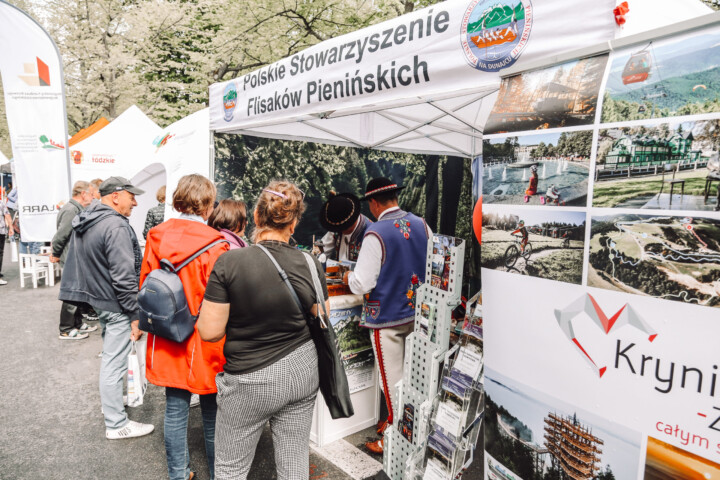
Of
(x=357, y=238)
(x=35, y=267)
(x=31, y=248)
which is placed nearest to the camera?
(x=357, y=238)

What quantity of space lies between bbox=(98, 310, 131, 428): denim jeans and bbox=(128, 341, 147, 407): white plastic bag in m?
0.13

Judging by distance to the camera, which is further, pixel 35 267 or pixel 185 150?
pixel 35 267

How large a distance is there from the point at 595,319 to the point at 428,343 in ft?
3.02

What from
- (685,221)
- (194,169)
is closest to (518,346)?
(685,221)

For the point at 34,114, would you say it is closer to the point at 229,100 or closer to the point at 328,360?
the point at 229,100

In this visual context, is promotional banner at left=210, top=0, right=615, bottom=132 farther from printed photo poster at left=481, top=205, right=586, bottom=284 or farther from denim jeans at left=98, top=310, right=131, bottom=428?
denim jeans at left=98, top=310, right=131, bottom=428

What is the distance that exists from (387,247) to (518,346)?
1249 millimetres

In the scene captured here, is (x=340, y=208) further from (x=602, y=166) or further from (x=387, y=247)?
(x=602, y=166)

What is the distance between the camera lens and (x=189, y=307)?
2.26 meters

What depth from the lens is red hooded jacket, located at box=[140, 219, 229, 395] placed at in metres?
2.24

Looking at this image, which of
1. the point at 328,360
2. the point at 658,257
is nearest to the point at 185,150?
the point at 328,360

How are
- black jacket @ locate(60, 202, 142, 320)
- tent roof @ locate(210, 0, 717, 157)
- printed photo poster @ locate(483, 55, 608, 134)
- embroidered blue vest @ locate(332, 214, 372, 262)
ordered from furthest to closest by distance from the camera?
embroidered blue vest @ locate(332, 214, 372, 262)
black jacket @ locate(60, 202, 142, 320)
tent roof @ locate(210, 0, 717, 157)
printed photo poster @ locate(483, 55, 608, 134)

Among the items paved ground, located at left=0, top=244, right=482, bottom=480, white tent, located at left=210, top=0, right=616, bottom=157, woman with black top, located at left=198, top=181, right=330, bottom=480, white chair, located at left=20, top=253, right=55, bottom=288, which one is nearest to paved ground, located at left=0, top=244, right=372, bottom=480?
paved ground, located at left=0, top=244, right=482, bottom=480

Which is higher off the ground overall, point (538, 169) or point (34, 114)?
point (34, 114)
